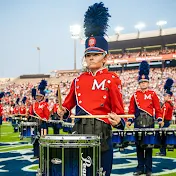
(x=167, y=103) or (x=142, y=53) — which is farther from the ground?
(x=142, y=53)

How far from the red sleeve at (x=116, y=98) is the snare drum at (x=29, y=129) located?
611 centimetres

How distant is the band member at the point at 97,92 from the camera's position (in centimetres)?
328

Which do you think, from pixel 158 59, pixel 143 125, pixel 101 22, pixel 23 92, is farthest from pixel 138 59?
pixel 101 22

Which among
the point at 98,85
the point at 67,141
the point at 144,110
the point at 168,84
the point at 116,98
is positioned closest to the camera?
Answer: the point at 67,141

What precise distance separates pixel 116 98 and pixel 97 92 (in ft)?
0.64

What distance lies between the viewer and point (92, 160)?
9.51 ft

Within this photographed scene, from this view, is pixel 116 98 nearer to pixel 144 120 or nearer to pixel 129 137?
pixel 144 120

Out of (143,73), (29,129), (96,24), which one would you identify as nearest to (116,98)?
(96,24)

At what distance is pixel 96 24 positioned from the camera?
3.69m

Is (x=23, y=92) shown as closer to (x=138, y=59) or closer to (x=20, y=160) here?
(x=138, y=59)

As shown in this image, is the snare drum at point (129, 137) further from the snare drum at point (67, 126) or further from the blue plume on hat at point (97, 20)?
the snare drum at point (67, 126)

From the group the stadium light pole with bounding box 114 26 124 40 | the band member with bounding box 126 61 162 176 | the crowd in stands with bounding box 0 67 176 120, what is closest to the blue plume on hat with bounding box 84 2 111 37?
the band member with bounding box 126 61 162 176

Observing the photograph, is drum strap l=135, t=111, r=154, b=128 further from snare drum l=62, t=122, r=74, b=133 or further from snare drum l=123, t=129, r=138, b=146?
snare drum l=62, t=122, r=74, b=133

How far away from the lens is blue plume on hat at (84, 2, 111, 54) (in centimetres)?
360
